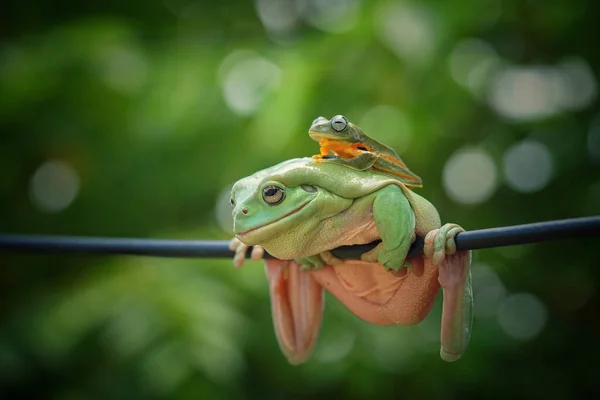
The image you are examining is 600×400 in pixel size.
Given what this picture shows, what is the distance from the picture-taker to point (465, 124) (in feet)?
13.5

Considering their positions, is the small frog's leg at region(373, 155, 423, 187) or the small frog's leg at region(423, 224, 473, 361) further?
the small frog's leg at region(373, 155, 423, 187)

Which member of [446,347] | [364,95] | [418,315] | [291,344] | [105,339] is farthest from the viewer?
[364,95]

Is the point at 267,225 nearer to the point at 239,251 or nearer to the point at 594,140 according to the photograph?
the point at 239,251

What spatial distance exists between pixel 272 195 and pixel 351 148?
20cm

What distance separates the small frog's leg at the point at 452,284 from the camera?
1608 millimetres

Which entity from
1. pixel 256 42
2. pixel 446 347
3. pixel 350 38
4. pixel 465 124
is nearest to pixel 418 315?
pixel 446 347

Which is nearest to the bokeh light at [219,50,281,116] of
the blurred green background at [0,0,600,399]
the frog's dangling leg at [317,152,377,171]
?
the blurred green background at [0,0,600,399]

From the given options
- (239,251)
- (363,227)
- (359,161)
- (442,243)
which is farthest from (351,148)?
(239,251)

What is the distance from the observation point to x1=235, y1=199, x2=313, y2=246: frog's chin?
1641 mm

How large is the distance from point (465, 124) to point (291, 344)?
228 cm

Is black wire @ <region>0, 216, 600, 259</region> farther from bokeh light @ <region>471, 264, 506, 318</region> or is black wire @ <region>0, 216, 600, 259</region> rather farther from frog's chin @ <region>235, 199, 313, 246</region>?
bokeh light @ <region>471, 264, 506, 318</region>

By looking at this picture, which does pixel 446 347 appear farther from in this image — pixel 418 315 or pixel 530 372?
pixel 530 372

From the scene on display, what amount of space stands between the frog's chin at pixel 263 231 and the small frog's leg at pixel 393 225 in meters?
0.14

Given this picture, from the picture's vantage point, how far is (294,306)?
2.09 m
